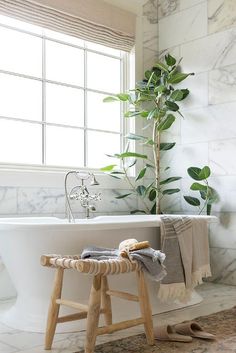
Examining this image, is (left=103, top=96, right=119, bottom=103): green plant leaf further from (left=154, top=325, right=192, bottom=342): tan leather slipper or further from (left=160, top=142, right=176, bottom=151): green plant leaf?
(left=154, top=325, right=192, bottom=342): tan leather slipper

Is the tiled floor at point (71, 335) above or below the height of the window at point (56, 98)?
below

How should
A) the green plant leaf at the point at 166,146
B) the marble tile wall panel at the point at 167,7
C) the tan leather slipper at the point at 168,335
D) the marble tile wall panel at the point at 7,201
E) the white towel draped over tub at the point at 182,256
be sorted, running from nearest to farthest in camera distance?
the tan leather slipper at the point at 168,335, the white towel draped over tub at the point at 182,256, the marble tile wall panel at the point at 7,201, the green plant leaf at the point at 166,146, the marble tile wall panel at the point at 167,7

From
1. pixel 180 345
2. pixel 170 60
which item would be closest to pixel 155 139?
pixel 170 60

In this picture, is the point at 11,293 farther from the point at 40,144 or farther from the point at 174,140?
the point at 174,140

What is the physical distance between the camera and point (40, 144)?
375 cm

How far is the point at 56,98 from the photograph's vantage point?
3.87m

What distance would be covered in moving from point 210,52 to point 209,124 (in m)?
0.64

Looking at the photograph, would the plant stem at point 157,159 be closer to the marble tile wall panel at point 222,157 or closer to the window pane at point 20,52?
the marble tile wall panel at point 222,157

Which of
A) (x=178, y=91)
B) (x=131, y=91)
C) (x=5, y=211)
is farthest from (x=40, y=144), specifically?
(x=178, y=91)

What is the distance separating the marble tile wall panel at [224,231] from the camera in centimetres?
382

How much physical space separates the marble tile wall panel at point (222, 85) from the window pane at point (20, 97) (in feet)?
4.86

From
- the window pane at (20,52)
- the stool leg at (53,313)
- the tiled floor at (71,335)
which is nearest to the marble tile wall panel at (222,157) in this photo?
the tiled floor at (71,335)

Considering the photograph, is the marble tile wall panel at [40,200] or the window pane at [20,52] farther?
the window pane at [20,52]

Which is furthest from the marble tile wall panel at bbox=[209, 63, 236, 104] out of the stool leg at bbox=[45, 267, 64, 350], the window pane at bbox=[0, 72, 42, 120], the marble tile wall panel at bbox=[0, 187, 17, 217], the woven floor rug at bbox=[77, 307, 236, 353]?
the stool leg at bbox=[45, 267, 64, 350]
